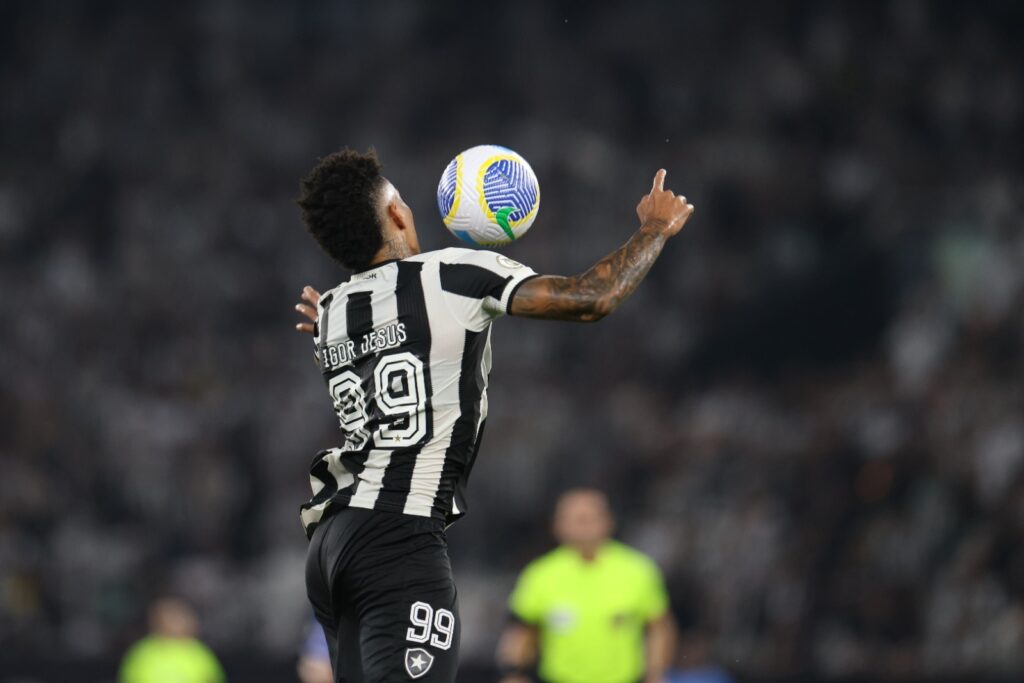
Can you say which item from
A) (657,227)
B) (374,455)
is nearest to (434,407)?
(374,455)

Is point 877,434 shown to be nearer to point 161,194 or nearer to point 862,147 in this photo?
point 862,147

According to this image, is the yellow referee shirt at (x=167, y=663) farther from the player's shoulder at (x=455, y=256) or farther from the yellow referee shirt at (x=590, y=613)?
the player's shoulder at (x=455, y=256)

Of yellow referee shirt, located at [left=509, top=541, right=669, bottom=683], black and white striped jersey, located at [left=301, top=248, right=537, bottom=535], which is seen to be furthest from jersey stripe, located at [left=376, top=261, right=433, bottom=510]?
yellow referee shirt, located at [left=509, top=541, right=669, bottom=683]

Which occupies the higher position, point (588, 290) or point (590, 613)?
point (588, 290)

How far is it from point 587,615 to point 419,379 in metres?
3.86

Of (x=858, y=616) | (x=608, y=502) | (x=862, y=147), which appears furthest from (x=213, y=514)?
(x=862, y=147)

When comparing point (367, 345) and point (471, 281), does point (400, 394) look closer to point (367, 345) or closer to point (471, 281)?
point (367, 345)

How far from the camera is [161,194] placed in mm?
14781

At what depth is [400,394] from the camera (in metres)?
3.99

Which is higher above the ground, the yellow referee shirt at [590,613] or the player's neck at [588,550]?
the player's neck at [588,550]

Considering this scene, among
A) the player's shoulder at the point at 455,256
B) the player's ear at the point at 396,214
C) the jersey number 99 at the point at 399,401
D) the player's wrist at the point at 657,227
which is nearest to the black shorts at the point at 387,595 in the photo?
the jersey number 99 at the point at 399,401

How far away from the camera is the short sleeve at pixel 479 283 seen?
3922 millimetres

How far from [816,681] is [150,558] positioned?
5539 millimetres

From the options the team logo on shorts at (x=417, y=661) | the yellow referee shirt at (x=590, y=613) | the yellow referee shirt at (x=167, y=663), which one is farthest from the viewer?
the yellow referee shirt at (x=167, y=663)
